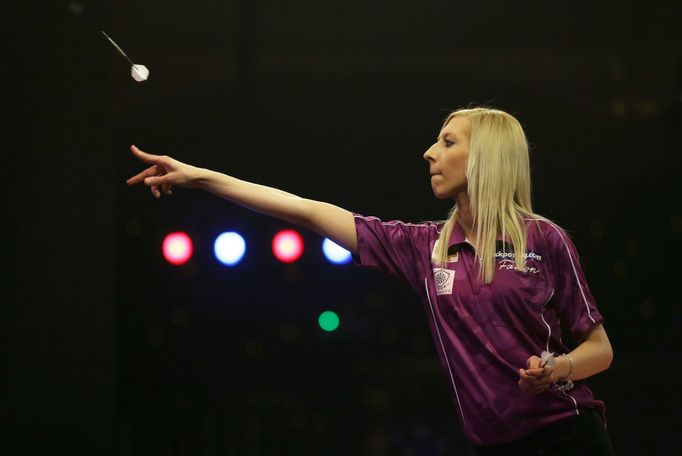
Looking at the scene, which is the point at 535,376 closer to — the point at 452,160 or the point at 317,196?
the point at 452,160

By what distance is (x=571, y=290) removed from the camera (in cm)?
187

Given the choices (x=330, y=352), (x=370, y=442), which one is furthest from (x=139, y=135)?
(x=370, y=442)

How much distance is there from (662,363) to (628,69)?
1.01m

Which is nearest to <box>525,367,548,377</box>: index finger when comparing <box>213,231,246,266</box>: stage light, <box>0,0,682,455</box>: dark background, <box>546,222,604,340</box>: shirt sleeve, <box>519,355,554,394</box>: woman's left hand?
<box>519,355,554,394</box>: woman's left hand

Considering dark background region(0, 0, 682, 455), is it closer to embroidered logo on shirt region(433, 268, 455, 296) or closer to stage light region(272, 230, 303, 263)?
stage light region(272, 230, 303, 263)

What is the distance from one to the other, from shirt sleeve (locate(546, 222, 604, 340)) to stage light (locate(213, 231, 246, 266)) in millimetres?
1401

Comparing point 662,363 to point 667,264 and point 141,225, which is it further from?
point 141,225

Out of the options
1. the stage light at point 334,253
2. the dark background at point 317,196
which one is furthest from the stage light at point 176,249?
the stage light at point 334,253

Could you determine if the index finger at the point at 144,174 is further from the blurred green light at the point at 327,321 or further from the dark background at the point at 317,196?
the blurred green light at the point at 327,321

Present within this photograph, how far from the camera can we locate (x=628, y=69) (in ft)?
10.3

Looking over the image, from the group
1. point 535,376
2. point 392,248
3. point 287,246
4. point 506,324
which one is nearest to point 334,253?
point 287,246

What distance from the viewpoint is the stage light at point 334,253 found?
3.08m

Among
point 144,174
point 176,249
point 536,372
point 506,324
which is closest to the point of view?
point 536,372

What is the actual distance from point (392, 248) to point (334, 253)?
112 cm
